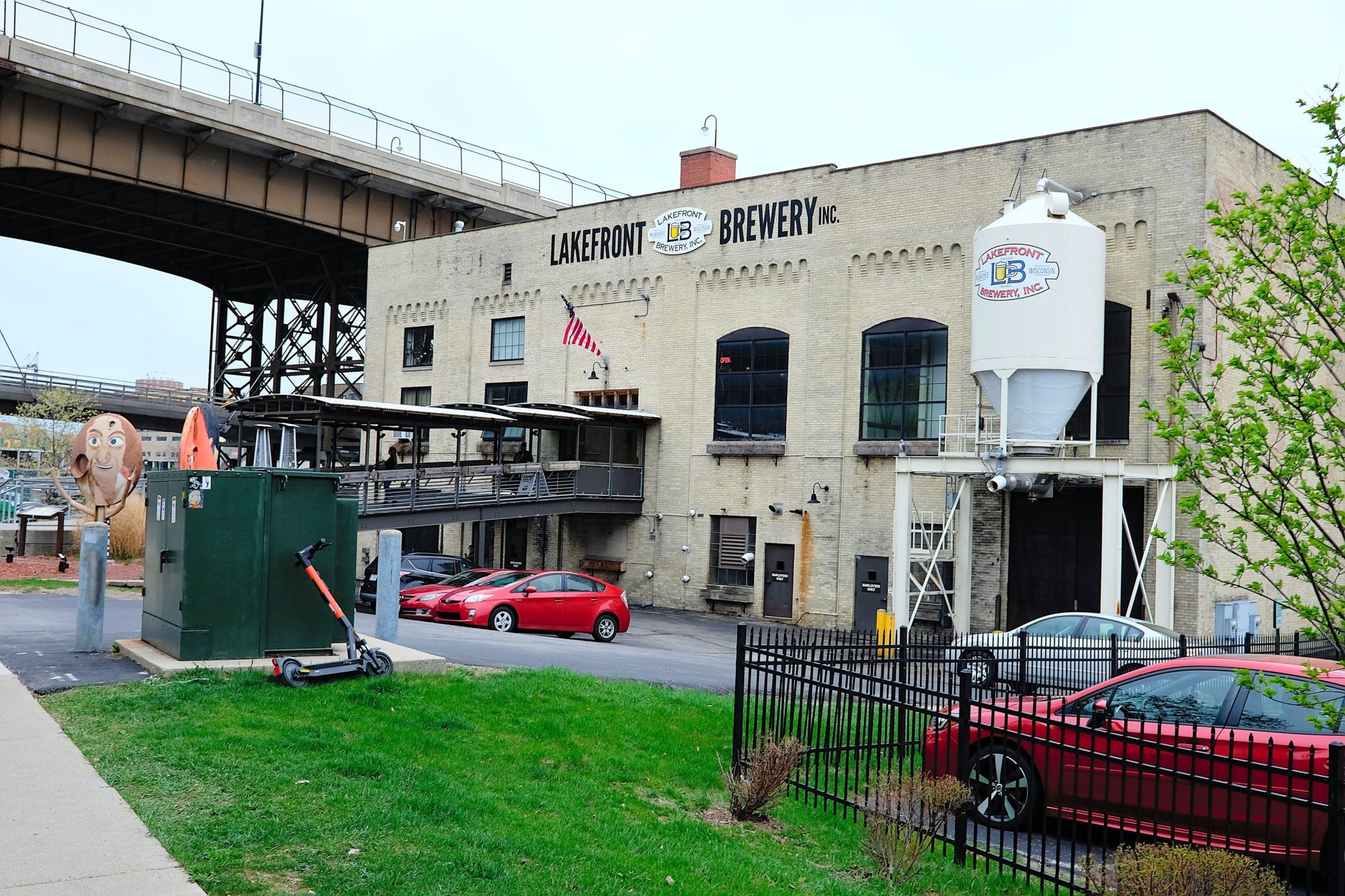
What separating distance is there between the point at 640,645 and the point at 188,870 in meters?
18.6

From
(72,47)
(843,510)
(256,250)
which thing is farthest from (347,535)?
(256,250)

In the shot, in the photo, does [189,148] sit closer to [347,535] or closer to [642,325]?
[642,325]

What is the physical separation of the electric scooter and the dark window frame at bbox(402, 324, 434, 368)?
30.6m

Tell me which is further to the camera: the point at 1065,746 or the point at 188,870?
the point at 1065,746

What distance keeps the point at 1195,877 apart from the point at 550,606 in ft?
60.7

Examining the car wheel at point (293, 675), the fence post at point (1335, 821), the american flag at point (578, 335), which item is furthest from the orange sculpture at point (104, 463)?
the fence post at point (1335, 821)

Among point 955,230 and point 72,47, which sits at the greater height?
point 72,47

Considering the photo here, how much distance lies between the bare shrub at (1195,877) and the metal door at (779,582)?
24.5 m

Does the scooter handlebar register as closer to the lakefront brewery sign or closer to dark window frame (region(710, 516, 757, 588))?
dark window frame (region(710, 516, 757, 588))

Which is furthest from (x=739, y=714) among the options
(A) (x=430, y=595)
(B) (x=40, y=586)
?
(B) (x=40, y=586)

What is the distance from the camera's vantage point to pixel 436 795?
7.61 meters

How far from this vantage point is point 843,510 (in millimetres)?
30000

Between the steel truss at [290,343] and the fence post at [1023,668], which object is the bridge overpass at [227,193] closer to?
the steel truss at [290,343]

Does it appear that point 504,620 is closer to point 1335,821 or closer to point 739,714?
point 739,714
